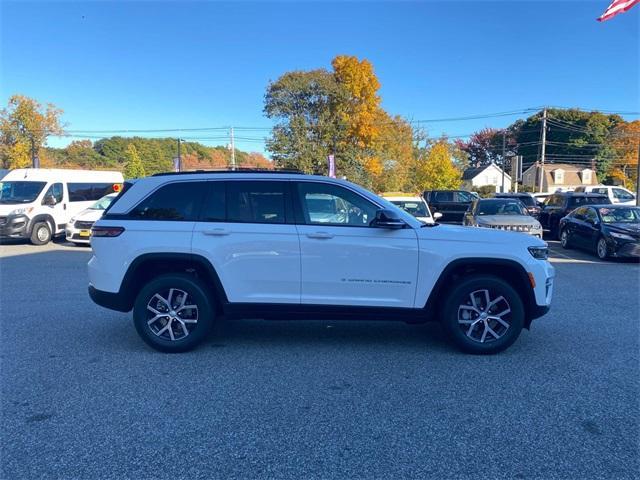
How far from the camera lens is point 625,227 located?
11.7 m

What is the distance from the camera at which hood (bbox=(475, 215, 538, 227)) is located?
12.8m

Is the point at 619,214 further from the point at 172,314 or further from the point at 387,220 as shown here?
the point at 172,314

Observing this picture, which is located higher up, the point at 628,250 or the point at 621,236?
the point at 621,236

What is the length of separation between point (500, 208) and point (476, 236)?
10.3 meters

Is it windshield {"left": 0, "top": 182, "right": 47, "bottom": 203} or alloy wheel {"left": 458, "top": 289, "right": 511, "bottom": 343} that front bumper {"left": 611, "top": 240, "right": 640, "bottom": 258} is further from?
windshield {"left": 0, "top": 182, "right": 47, "bottom": 203}

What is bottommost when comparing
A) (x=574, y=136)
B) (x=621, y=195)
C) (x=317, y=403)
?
(x=317, y=403)

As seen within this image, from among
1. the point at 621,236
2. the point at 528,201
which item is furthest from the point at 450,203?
the point at 621,236

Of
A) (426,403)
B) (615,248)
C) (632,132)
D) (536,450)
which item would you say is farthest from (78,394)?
(632,132)

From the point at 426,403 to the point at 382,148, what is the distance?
1489 inches

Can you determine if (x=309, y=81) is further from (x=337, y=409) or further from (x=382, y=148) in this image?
(x=337, y=409)

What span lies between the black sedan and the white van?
53.1 feet

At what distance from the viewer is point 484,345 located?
4.86m

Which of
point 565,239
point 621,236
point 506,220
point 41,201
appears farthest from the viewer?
point 41,201

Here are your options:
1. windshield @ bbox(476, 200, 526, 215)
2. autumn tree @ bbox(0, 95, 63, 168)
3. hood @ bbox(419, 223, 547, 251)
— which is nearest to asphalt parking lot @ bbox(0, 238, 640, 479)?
hood @ bbox(419, 223, 547, 251)
